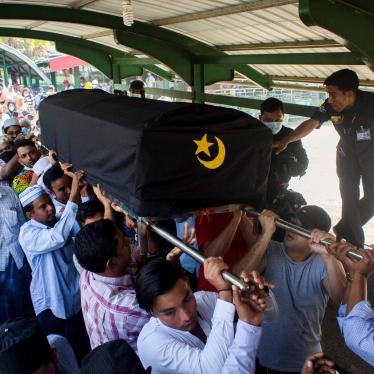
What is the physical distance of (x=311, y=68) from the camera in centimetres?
515

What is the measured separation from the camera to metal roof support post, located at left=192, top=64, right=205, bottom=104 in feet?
17.8

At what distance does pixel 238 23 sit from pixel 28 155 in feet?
8.32

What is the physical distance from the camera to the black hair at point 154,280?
1.62m

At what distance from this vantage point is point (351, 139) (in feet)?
11.2

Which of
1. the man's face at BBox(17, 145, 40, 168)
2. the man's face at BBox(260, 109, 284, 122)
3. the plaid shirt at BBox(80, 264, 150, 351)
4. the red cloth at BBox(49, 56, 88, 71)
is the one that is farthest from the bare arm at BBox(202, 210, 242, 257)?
the red cloth at BBox(49, 56, 88, 71)

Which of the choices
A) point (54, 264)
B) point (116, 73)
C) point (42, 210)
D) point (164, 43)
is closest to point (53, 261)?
point (54, 264)

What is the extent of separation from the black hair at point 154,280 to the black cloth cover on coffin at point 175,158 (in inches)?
8.6

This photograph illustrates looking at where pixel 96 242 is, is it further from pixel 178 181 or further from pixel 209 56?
pixel 209 56

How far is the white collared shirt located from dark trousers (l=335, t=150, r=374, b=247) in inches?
95.2

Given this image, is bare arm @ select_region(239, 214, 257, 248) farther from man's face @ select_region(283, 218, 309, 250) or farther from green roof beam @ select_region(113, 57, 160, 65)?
green roof beam @ select_region(113, 57, 160, 65)

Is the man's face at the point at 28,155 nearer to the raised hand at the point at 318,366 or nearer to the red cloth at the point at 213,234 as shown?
the red cloth at the point at 213,234

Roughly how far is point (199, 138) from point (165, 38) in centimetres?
400

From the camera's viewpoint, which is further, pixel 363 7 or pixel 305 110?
pixel 305 110

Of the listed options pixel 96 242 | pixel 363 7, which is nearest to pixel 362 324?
pixel 96 242
